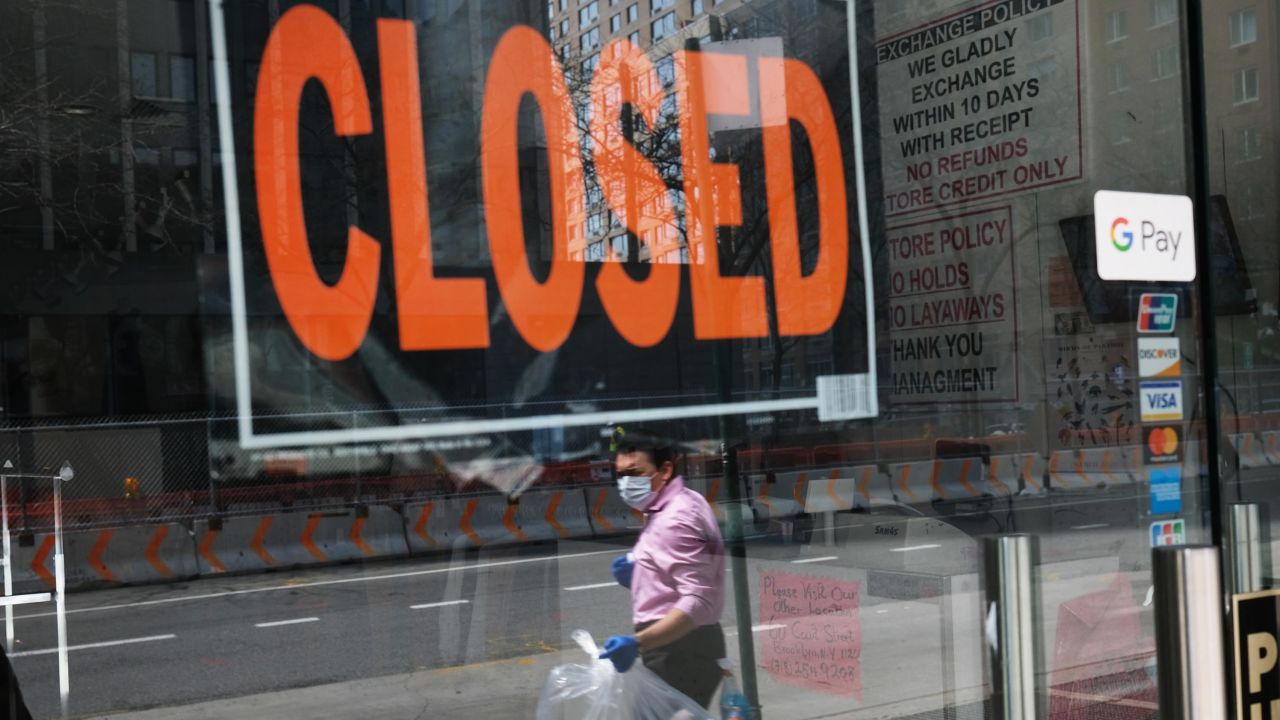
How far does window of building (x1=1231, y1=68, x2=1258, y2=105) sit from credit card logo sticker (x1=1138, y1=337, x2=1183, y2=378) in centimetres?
48

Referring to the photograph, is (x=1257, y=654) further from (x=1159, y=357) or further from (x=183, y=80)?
(x=183, y=80)

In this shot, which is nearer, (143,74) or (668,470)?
(143,74)

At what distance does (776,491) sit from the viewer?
283cm

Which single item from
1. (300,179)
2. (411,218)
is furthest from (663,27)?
(300,179)

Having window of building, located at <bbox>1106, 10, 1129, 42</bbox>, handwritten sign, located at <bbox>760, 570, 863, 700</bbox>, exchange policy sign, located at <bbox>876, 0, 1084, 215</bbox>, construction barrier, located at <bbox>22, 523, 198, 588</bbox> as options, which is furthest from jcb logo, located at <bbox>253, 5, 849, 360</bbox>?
construction barrier, located at <bbox>22, 523, 198, 588</bbox>

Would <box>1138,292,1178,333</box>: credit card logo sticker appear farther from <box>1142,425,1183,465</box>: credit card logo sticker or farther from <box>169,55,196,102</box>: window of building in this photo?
<box>169,55,196,102</box>: window of building

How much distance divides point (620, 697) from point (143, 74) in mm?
1702

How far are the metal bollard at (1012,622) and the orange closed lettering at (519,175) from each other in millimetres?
846

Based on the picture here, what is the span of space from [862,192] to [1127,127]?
1.81ft

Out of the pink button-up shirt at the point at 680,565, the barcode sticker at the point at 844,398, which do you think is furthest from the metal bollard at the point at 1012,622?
the pink button-up shirt at the point at 680,565

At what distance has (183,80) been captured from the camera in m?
1.82

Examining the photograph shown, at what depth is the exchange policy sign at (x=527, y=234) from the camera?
1.84 m

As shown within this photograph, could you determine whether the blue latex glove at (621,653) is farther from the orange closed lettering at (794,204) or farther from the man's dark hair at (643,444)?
the orange closed lettering at (794,204)

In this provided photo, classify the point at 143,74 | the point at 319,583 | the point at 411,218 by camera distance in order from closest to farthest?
the point at 143,74, the point at 411,218, the point at 319,583
